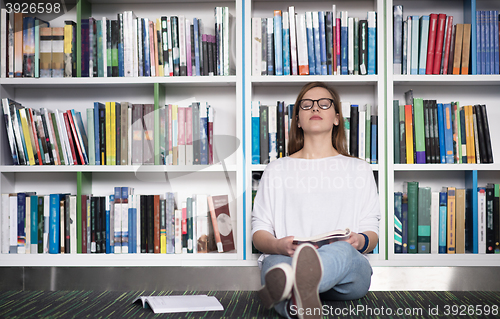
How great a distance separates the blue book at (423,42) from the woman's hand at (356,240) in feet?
A: 3.01

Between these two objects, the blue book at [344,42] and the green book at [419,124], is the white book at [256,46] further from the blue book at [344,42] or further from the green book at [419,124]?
the green book at [419,124]

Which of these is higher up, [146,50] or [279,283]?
[146,50]

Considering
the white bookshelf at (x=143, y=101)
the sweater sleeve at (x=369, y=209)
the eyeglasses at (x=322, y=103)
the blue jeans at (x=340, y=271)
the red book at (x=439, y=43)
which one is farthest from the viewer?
the white bookshelf at (x=143, y=101)

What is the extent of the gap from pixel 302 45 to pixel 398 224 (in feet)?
3.25

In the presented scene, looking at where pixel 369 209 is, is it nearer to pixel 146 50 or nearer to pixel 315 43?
pixel 315 43

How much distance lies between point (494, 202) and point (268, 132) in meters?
1.15

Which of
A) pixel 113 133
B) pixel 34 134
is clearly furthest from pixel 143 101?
pixel 34 134

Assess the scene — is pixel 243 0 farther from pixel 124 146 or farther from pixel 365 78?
pixel 124 146

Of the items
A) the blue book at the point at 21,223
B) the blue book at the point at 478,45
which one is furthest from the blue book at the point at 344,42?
the blue book at the point at 21,223

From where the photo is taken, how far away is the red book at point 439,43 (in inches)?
76.7

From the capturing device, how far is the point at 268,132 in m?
2.01

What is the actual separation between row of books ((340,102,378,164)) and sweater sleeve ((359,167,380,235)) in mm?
219

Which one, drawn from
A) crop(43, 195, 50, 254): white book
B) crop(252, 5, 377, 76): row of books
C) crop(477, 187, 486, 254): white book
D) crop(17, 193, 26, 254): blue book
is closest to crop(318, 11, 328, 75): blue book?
crop(252, 5, 377, 76): row of books

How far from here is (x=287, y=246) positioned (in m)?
1.53
